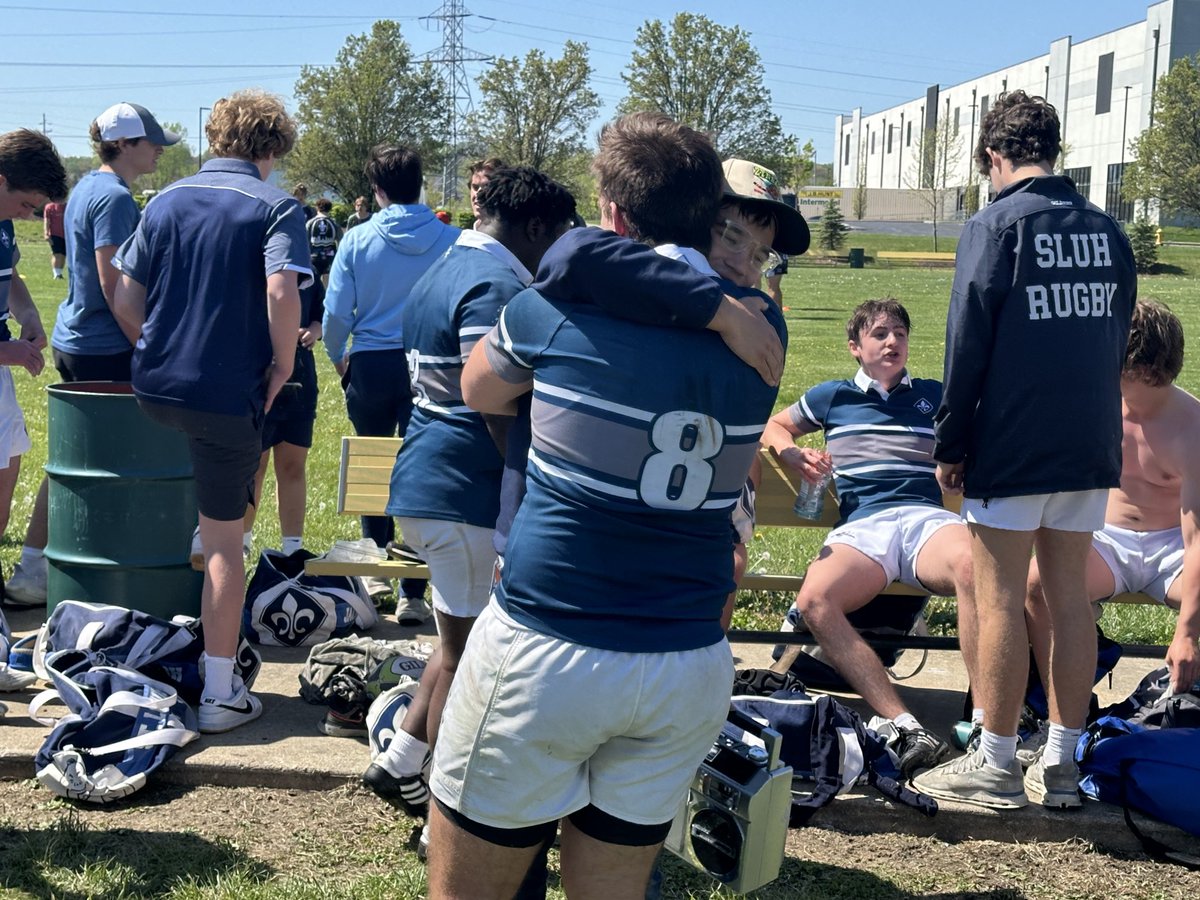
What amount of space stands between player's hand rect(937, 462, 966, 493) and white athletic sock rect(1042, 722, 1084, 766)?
82cm

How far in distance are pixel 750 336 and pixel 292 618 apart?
370 centimetres

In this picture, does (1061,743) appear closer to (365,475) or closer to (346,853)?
(346,853)

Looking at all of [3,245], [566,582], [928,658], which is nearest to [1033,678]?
[928,658]

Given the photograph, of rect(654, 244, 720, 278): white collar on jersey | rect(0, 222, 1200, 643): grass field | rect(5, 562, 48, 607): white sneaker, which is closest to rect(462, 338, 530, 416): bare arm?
rect(654, 244, 720, 278): white collar on jersey

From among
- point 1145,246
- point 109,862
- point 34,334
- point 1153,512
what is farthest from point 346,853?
point 1145,246

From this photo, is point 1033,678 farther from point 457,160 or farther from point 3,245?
point 457,160

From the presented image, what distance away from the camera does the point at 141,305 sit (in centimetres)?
471

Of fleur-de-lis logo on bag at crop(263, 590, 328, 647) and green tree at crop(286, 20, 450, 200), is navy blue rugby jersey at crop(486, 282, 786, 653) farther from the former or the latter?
green tree at crop(286, 20, 450, 200)

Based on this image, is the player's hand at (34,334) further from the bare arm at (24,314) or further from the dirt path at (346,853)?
the dirt path at (346,853)

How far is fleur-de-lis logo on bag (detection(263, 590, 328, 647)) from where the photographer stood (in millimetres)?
5676

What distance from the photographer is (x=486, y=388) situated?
2639 mm

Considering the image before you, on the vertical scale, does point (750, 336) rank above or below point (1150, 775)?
above

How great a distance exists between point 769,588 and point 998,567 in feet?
5.07

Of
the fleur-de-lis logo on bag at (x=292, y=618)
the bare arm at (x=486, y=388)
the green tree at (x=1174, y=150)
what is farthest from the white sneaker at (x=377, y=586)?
the green tree at (x=1174, y=150)
